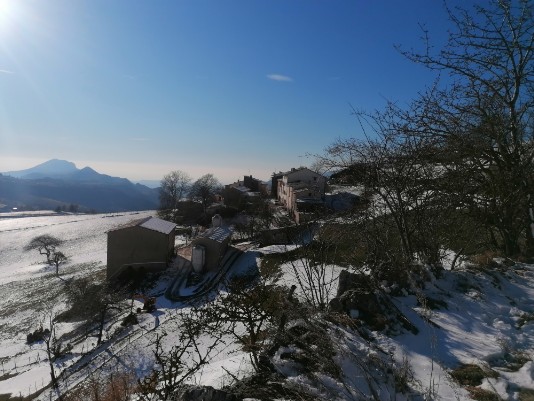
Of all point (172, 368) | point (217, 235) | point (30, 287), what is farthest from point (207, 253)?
point (172, 368)

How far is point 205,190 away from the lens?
202 ft

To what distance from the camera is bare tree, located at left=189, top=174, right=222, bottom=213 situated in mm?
61469

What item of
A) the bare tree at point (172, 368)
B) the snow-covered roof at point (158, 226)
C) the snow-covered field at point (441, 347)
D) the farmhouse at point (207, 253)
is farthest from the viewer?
the snow-covered roof at point (158, 226)

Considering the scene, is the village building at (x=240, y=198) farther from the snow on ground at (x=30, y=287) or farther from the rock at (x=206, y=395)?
the rock at (x=206, y=395)

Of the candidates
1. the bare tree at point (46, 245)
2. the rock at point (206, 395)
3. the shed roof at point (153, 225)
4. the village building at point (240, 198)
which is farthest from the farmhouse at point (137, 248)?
the rock at point (206, 395)

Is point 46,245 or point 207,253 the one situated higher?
point 207,253

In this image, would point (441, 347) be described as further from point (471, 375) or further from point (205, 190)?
point (205, 190)

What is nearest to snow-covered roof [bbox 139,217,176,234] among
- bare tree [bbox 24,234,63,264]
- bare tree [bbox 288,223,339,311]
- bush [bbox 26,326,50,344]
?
bush [bbox 26,326,50,344]

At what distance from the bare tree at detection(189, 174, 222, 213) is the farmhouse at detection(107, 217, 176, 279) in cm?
2798

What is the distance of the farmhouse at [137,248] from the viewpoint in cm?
2977

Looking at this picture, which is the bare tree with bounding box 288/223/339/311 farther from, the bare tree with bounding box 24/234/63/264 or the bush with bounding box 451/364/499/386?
the bare tree with bounding box 24/234/63/264

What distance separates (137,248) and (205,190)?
32117mm

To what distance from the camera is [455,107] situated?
792 cm

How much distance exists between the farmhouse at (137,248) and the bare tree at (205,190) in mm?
27976
